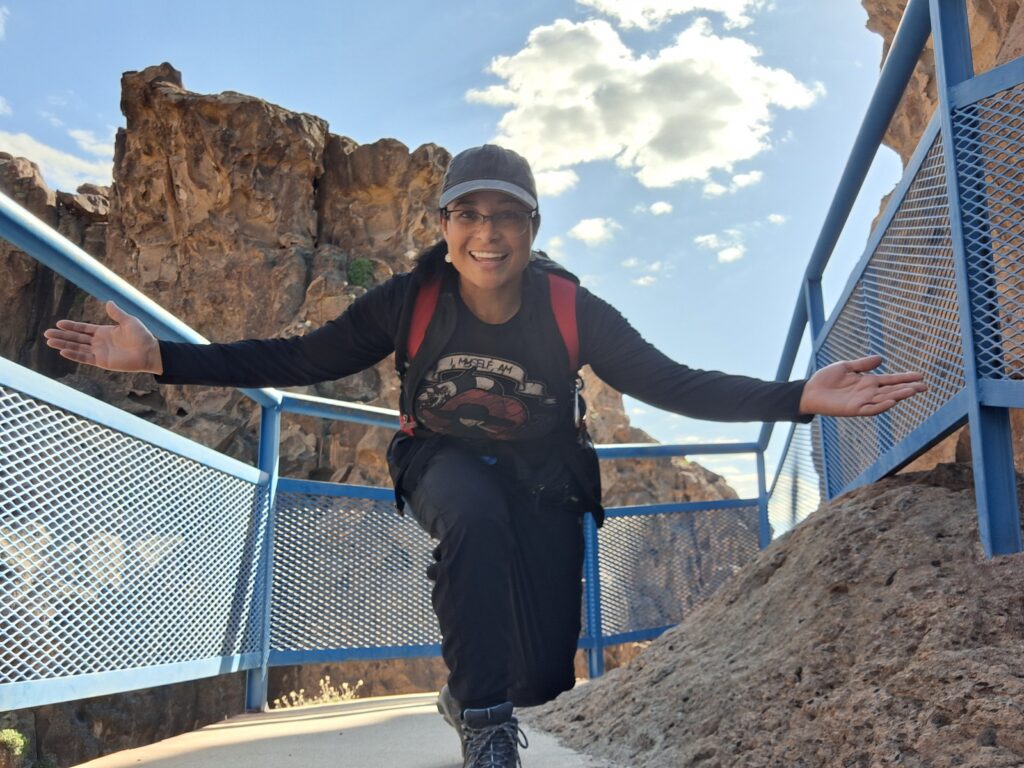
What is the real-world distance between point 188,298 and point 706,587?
2277cm

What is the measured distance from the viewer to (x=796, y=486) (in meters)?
4.14

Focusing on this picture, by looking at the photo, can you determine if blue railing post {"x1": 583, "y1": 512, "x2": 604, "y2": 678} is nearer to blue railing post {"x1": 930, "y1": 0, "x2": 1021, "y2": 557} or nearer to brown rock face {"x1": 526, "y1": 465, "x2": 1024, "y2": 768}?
brown rock face {"x1": 526, "y1": 465, "x2": 1024, "y2": 768}

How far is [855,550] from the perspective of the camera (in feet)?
6.79

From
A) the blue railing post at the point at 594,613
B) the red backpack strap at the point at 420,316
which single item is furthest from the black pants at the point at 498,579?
the blue railing post at the point at 594,613

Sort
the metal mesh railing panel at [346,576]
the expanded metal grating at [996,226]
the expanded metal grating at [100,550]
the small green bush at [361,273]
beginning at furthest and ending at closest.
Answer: the small green bush at [361,273], the metal mesh railing panel at [346,576], the expanded metal grating at [100,550], the expanded metal grating at [996,226]

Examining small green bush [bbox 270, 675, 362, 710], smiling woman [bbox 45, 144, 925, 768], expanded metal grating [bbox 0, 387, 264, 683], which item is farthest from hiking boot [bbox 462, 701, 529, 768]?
small green bush [bbox 270, 675, 362, 710]

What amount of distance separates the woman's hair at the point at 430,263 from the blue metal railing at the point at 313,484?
0.90 m

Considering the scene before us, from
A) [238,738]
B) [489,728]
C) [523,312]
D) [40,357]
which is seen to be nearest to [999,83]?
[523,312]

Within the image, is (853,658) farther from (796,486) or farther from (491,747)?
(796,486)

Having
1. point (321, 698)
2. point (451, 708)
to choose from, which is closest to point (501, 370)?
point (451, 708)

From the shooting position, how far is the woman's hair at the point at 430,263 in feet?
7.32

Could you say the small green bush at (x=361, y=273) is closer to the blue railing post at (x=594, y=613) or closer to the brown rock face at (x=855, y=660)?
the blue railing post at (x=594, y=613)

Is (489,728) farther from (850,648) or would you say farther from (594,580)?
(594,580)

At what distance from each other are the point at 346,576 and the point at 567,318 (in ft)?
6.68
